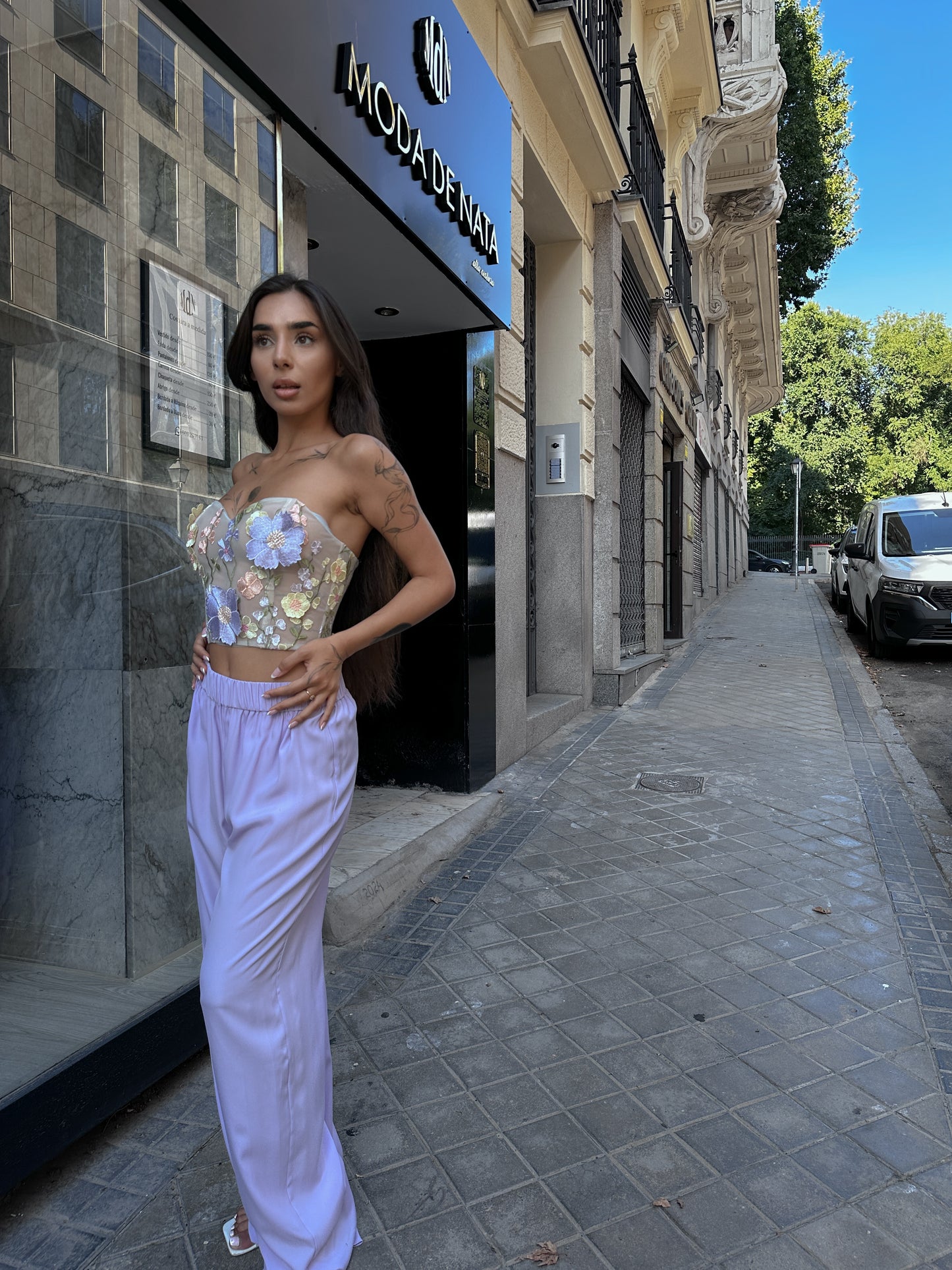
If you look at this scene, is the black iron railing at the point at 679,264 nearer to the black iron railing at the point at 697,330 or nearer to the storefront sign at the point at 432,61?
the black iron railing at the point at 697,330

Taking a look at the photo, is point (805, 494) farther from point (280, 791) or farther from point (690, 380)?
point (280, 791)

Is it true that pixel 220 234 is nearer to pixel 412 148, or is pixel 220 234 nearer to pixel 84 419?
pixel 84 419

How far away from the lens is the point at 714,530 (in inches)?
901

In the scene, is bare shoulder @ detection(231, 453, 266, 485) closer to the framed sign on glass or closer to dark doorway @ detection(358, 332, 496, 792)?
the framed sign on glass

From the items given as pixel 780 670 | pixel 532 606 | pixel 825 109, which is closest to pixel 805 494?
pixel 825 109

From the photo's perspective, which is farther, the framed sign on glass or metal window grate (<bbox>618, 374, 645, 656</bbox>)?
metal window grate (<bbox>618, 374, 645, 656</bbox>)

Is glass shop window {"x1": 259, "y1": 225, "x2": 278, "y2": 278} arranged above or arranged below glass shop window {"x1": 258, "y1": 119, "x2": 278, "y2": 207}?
below

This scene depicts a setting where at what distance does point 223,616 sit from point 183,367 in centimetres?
138

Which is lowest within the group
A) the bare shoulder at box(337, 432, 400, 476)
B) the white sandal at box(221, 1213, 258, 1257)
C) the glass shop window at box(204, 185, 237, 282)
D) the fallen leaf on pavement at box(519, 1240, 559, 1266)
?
the fallen leaf on pavement at box(519, 1240, 559, 1266)

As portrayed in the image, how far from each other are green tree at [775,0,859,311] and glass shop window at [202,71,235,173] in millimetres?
24111

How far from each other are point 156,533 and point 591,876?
8.49ft

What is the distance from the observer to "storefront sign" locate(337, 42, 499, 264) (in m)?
3.58

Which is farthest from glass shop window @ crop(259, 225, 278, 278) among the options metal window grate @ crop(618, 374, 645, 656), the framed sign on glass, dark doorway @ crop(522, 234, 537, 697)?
metal window grate @ crop(618, 374, 645, 656)

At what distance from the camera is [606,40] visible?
8.89m
